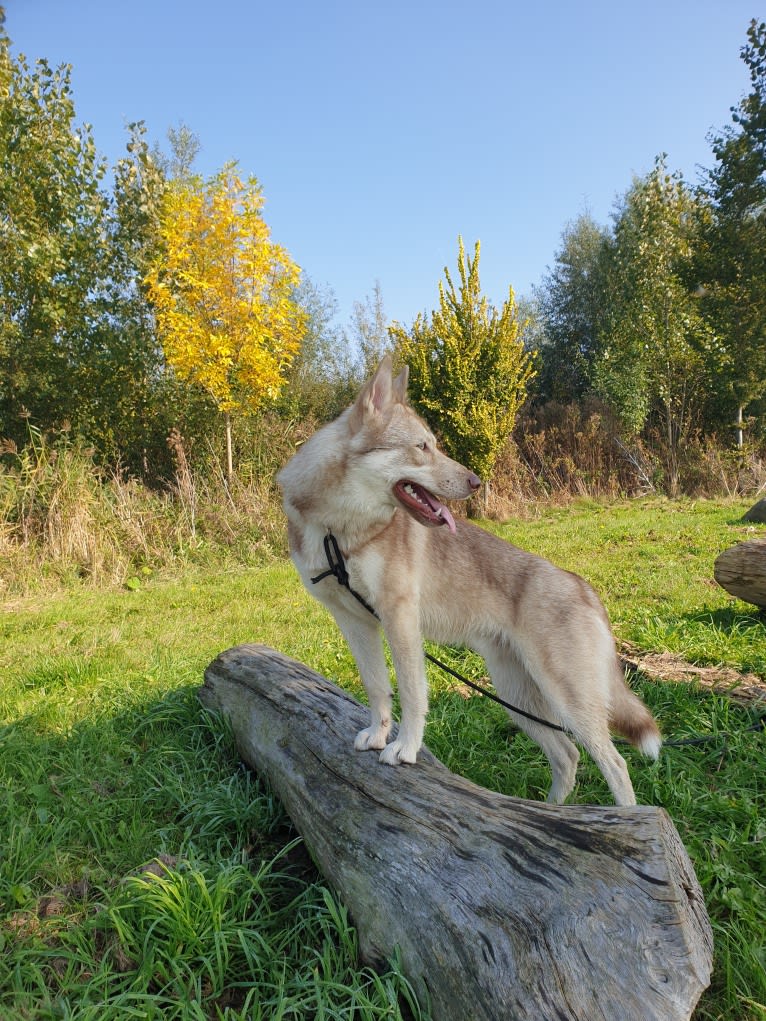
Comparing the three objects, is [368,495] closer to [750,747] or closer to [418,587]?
[418,587]

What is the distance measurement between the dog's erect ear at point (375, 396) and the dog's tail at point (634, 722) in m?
1.81

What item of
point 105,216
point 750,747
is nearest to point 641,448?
point 105,216

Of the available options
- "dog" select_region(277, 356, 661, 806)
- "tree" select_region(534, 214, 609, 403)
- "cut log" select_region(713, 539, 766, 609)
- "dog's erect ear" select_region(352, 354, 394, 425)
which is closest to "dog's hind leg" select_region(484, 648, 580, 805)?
"dog" select_region(277, 356, 661, 806)

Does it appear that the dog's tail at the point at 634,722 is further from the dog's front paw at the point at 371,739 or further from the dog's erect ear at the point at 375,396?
the dog's erect ear at the point at 375,396

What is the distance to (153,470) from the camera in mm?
12594

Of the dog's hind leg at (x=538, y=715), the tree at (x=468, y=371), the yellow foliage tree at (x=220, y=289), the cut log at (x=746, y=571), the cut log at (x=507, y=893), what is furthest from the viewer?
the tree at (x=468, y=371)

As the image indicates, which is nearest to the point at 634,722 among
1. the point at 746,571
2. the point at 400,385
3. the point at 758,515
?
the point at 400,385

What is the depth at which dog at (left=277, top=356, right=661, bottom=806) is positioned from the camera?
279cm

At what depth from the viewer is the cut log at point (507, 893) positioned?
162 centimetres

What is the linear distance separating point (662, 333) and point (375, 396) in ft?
64.0

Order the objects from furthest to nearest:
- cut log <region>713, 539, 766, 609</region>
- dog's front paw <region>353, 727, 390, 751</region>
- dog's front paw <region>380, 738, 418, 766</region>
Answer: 1. cut log <region>713, 539, 766, 609</region>
2. dog's front paw <region>353, 727, 390, 751</region>
3. dog's front paw <region>380, 738, 418, 766</region>

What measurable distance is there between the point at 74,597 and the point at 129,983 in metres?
6.79

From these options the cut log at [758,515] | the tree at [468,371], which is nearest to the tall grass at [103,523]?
the tree at [468,371]

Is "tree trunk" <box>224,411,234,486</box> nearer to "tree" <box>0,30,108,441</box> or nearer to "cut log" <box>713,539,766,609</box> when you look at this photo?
"tree" <box>0,30,108,441</box>
